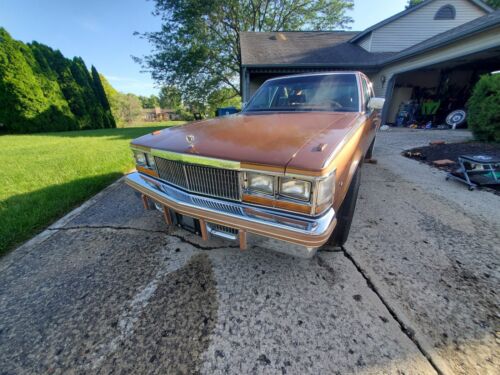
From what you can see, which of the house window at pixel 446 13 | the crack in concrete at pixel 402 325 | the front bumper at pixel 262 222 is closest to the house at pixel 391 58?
the house window at pixel 446 13

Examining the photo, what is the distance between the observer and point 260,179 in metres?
1.39

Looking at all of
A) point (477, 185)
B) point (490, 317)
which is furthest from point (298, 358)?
point (477, 185)

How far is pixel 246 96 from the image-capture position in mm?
11086

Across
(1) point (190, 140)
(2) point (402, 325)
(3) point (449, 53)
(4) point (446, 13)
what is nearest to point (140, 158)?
(1) point (190, 140)

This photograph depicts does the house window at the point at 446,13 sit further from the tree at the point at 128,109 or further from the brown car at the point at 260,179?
the tree at the point at 128,109

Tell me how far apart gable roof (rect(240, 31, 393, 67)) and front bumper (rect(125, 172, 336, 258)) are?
10.1 meters

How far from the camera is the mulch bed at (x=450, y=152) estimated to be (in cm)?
458

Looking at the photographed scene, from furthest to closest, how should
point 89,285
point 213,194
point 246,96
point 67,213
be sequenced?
point 246,96 < point 67,213 < point 89,285 < point 213,194

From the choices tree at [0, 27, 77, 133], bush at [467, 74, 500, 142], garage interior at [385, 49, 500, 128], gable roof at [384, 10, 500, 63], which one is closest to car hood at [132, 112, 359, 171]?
bush at [467, 74, 500, 142]

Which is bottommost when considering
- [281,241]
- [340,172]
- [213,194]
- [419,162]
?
[419,162]

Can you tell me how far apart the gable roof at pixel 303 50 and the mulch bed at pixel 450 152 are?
22.5 ft

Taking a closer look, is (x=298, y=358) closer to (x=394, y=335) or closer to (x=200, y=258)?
(x=394, y=335)

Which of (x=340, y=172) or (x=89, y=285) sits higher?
(x=340, y=172)

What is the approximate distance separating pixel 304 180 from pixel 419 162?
5007 millimetres
